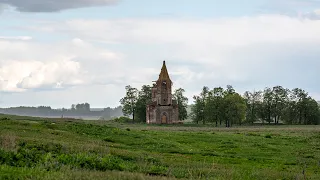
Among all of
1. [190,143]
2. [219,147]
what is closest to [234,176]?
[219,147]

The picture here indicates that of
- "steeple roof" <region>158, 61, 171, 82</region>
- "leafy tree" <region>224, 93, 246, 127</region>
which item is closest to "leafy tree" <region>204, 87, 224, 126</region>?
"leafy tree" <region>224, 93, 246, 127</region>

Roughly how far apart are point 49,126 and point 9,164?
89.8ft

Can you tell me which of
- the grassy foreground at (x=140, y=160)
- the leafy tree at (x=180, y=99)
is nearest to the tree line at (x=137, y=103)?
the leafy tree at (x=180, y=99)

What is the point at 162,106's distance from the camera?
129 meters

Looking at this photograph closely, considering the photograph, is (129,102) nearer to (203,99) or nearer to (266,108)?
(203,99)

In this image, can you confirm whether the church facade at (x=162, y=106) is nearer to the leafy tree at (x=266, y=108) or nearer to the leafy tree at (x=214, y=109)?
the leafy tree at (x=214, y=109)

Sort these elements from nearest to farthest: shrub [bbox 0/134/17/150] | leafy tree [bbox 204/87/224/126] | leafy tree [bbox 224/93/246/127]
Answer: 1. shrub [bbox 0/134/17/150]
2. leafy tree [bbox 224/93/246/127]
3. leafy tree [bbox 204/87/224/126]

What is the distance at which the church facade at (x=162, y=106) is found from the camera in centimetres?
12781

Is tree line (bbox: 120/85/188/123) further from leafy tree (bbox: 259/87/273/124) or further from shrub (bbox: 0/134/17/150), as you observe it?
shrub (bbox: 0/134/17/150)

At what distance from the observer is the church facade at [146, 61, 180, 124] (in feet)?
419

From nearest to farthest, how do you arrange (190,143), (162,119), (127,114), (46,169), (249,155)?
1. (46,169)
2. (249,155)
3. (190,143)
4. (162,119)
5. (127,114)

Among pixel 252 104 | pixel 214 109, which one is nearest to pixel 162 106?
pixel 214 109

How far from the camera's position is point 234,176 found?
19.4m

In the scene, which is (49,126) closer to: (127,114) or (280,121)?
(127,114)
